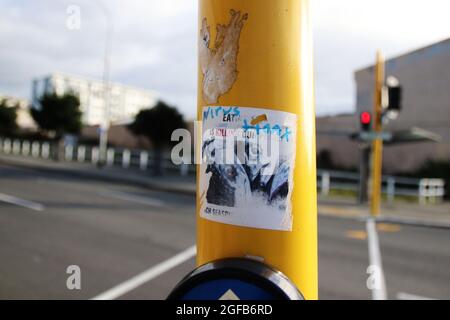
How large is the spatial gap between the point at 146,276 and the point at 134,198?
273 inches

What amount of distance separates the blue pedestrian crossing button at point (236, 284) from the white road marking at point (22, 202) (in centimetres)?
823

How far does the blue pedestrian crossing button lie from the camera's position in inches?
35.9

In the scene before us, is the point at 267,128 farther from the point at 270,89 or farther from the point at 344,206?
the point at 344,206

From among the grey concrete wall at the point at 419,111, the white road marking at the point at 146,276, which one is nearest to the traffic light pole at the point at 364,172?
the grey concrete wall at the point at 419,111

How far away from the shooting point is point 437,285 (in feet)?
14.3

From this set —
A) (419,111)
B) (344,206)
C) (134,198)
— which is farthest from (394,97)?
(419,111)

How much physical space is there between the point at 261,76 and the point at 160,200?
401 inches

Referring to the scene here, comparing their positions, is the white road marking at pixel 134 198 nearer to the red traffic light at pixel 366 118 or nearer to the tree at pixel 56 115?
the tree at pixel 56 115

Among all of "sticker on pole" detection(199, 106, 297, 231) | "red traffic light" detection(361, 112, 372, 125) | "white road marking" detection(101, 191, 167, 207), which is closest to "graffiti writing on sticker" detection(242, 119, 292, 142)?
"sticker on pole" detection(199, 106, 297, 231)

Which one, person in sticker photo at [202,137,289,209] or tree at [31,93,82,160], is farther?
tree at [31,93,82,160]

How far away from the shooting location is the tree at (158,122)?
51.0ft

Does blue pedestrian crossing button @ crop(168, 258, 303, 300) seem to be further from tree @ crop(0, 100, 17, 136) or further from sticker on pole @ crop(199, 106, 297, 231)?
tree @ crop(0, 100, 17, 136)

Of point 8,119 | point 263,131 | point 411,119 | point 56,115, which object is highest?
point 8,119

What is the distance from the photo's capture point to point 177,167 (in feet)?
44.9
